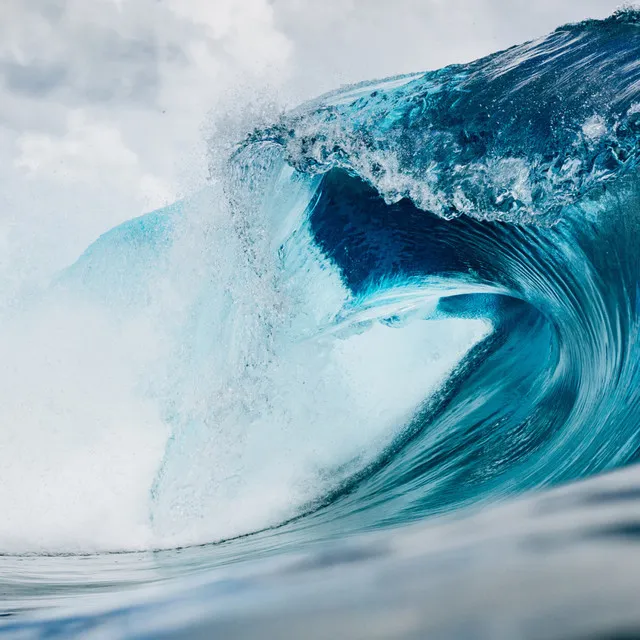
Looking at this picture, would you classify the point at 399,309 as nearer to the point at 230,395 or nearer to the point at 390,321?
the point at 390,321

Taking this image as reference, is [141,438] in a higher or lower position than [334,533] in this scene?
higher

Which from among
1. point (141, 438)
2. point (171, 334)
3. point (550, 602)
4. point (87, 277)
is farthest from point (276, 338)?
point (87, 277)

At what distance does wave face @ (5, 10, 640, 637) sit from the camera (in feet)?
8.87

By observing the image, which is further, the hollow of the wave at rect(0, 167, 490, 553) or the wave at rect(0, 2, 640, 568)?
the hollow of the wave at rect(0, 167, 490, 553)

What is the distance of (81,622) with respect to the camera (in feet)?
3.39

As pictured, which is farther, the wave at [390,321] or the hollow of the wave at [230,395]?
the hollow of the wave at [230,395]

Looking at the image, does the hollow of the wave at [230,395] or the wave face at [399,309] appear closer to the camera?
the wave face at [399,309]

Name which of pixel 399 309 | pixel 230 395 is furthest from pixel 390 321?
pixel 230 395

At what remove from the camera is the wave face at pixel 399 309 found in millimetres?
2703

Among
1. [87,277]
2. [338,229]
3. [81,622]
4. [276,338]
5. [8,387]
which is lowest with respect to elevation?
[81,622]

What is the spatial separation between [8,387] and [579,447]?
174 inches

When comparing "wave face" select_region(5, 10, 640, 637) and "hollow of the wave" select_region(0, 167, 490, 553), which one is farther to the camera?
"hollow of the wave" select_region(0, 167, 490, 553)

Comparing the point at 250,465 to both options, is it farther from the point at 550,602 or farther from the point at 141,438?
the point at 550,602

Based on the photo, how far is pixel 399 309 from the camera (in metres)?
4.14
